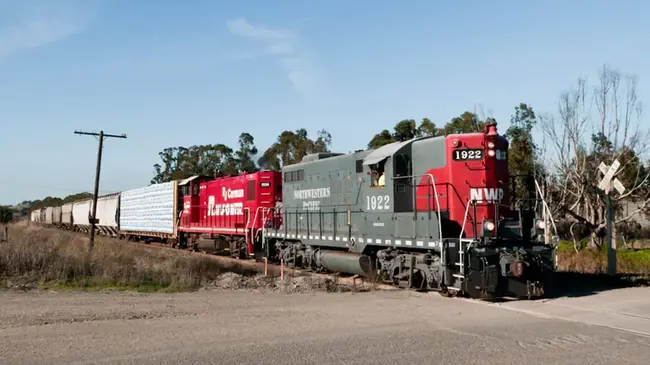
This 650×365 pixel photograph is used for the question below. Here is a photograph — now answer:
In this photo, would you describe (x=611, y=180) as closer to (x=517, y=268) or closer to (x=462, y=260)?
(x=517, y=268)

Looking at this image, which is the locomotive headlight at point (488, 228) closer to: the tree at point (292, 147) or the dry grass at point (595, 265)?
the dry grass at point (595, 265)

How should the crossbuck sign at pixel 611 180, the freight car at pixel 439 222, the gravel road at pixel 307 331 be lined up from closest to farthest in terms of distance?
1. the gravel road at pixel 307 331
2. the freight car at pixel 439 222
3. the crossbuck sign at pixel 611 180

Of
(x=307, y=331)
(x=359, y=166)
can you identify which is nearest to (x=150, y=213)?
(x=359, y=166)

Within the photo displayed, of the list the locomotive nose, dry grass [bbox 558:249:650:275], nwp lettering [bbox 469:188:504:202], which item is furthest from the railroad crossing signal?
the locomotive nose

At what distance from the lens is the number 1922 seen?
43.2ft

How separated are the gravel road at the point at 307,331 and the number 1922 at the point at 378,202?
2.82 metres

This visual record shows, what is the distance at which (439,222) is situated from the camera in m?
11.3

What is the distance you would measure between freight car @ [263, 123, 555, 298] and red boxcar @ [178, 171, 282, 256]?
620 cm

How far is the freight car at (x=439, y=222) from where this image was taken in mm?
10961

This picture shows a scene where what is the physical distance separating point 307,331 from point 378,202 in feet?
20.5

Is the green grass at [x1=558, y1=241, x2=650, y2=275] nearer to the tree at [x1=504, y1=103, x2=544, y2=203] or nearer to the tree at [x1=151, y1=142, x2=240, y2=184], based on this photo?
the tree at [x1=504, y1=103, x2=544, y2=203]

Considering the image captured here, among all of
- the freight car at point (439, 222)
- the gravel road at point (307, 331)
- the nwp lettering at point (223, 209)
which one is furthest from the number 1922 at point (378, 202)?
the nwp lettering at point (223, 209)

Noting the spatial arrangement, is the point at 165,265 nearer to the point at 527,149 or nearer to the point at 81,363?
the point at 81,363

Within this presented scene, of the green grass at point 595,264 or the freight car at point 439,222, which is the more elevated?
the freight car at point 439,222
